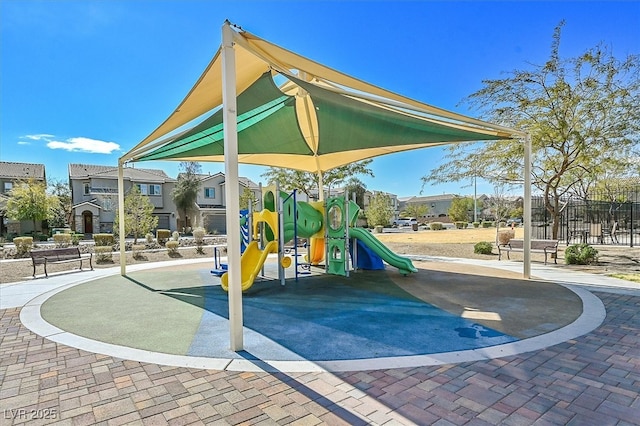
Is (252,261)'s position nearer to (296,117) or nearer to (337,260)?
(337,260)

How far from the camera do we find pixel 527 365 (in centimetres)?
347

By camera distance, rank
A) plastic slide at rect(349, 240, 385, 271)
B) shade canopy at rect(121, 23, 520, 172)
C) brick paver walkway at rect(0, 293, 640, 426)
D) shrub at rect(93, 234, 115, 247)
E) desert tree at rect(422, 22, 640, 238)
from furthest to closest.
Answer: shrub at rect(93, 234, 115, 247)
desert tree at rect(422, 22, 640, 238)
plastic slide at rect(349, 240, 385, 271)
shade canopy at rect(121, 23, 520, 172)
brick paver walkway at rect(0, 293, 640, 426)

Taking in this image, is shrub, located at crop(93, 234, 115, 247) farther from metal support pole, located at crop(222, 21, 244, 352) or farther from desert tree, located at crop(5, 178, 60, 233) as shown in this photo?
metal support pole, located at crop(222, 21, 244, 352)

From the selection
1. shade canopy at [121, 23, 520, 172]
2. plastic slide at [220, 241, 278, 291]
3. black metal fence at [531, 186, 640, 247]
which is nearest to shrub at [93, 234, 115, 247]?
shade canopy at [121, 23, 520, 172]

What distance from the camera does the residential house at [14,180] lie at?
1163 inches

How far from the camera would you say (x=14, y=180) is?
3108 centimetres

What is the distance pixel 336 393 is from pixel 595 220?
912 inches

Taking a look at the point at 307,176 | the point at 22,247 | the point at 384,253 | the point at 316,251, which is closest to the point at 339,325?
the point at 384,253

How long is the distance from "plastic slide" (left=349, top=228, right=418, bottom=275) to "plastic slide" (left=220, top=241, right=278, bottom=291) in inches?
97.7

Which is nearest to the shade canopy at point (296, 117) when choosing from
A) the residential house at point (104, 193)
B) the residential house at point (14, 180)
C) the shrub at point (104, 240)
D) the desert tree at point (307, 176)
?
the desert tree at point (307, 176)

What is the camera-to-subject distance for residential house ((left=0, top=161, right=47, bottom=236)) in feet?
96.9

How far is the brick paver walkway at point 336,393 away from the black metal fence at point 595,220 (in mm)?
14874

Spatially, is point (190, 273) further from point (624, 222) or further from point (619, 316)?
point (624, 222)

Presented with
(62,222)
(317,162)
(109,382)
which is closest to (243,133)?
(317,162)
